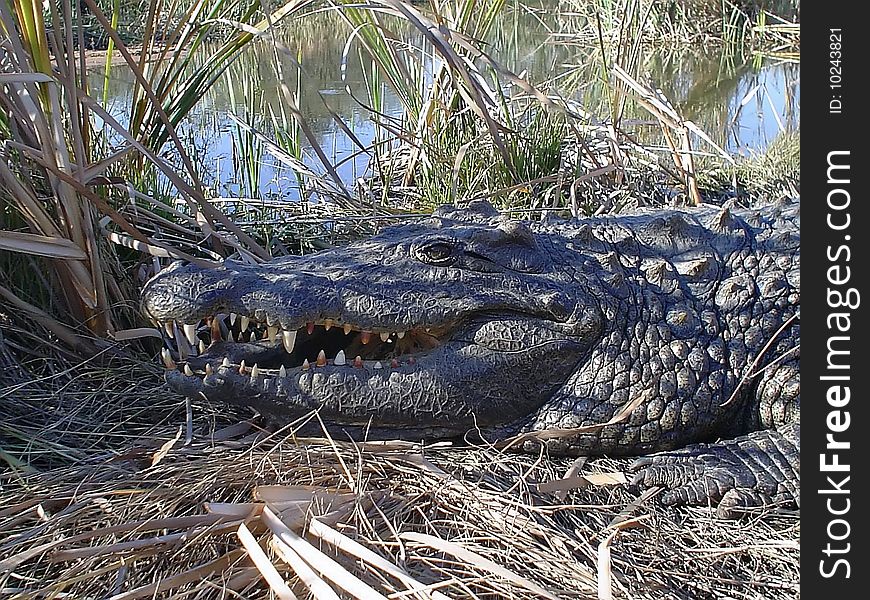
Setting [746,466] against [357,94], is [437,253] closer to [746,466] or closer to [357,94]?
[746,466]

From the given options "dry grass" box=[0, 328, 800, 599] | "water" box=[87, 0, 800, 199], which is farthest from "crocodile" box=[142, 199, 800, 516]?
"water" box=[87, 0, 800, 199]

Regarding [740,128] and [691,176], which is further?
[740,128]

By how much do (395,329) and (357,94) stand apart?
6.01 metres

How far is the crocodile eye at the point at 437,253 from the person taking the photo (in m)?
2.51

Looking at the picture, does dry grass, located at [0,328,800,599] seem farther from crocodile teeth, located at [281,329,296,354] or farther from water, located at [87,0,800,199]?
water, located at [87,0,800,199]

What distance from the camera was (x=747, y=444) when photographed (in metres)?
2.52

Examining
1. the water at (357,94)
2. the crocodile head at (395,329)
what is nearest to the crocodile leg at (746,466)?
the crocodile head at (395,329)

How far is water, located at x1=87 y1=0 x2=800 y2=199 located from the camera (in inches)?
218

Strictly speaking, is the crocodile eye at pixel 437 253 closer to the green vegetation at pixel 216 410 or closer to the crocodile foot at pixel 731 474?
the green vegetation at pixel 216 410

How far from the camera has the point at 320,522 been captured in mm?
1980

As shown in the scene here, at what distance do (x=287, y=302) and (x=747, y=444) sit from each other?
1.33 metres
